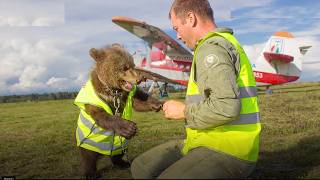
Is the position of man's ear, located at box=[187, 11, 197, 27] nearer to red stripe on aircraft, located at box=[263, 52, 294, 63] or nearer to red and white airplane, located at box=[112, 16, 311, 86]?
red and white airplane, located at box=[112, 16, 311, 86]

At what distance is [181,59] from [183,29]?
23.0 m

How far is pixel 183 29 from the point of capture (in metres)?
2.96

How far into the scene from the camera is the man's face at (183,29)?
2926 millimetres

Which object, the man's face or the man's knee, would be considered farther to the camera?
the man's knee

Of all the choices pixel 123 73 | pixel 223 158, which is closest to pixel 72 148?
pixel 123 73

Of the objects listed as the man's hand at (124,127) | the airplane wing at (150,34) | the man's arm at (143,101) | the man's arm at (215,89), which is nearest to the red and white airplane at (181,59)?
the airplane wing at (150,34)

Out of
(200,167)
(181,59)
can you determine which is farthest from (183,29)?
(181,59)

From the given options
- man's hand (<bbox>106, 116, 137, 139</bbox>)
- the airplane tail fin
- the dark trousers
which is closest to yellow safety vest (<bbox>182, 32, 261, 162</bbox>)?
the dark trousers

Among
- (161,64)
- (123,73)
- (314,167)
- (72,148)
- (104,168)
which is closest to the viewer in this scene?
(123,73)

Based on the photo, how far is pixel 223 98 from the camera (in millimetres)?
2592

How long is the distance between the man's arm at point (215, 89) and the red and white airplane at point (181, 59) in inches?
773

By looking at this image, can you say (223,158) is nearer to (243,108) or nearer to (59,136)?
(243,108)

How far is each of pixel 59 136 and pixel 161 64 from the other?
18500 millimetres

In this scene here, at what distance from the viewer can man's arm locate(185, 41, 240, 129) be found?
2588mm
